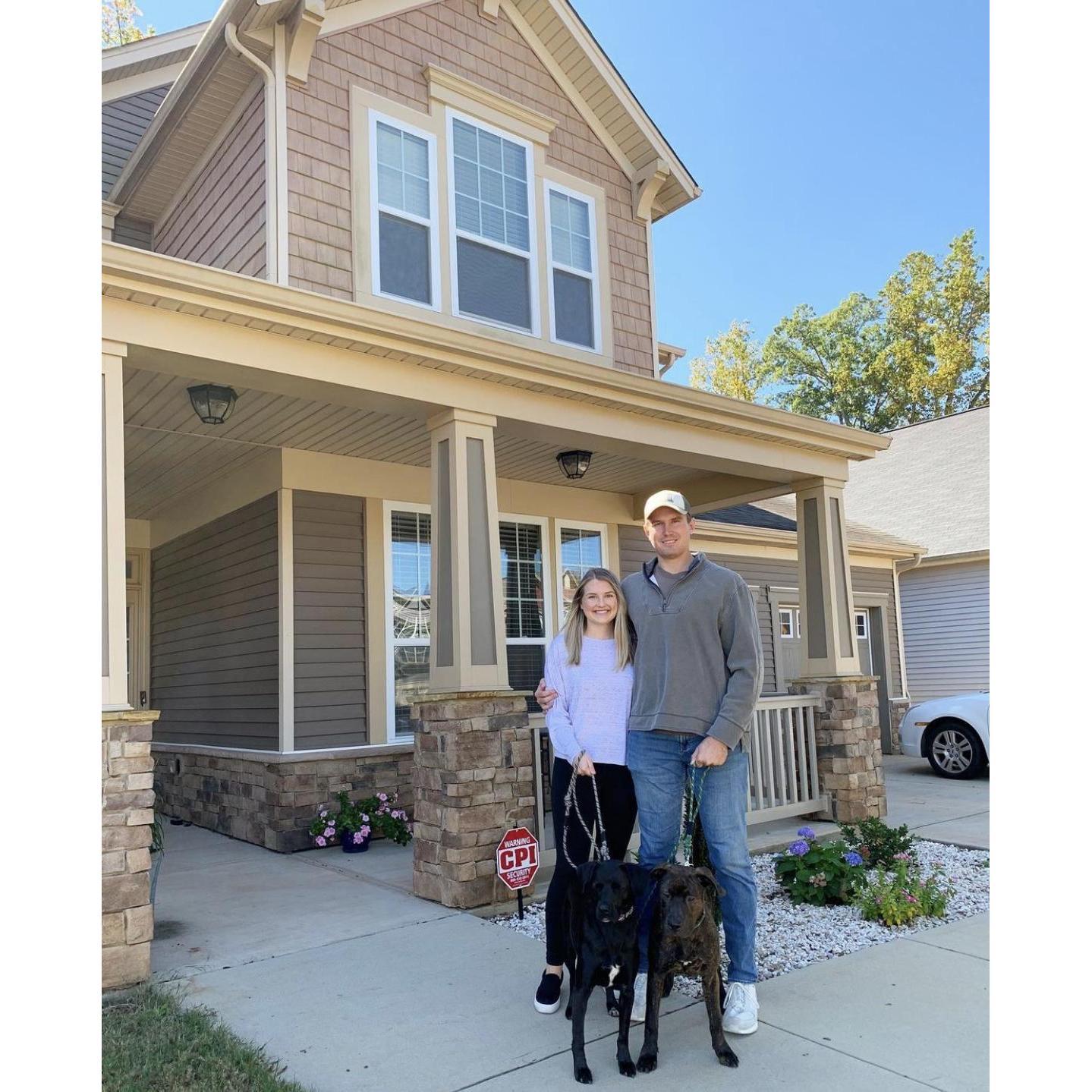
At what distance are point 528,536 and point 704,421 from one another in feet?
7.66

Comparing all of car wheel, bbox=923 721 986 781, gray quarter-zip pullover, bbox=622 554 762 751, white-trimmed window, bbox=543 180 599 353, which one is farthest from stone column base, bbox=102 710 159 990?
car wheel, bbox=923 721 986 781

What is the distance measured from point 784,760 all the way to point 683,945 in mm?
4284

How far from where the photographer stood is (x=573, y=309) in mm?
6945

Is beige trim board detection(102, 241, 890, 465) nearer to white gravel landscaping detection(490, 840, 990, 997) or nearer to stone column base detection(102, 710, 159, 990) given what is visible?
stone column base detection(102, 710, 159, 990)

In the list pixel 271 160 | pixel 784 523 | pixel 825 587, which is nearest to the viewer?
pixel 271 160

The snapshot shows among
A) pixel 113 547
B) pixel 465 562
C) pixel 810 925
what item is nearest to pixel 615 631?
pixel 465 562

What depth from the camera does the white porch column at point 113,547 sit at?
383cm

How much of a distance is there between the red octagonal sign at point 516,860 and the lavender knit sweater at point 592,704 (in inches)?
51.4

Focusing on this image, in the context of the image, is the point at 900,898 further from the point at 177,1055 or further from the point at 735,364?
the point at 735,364

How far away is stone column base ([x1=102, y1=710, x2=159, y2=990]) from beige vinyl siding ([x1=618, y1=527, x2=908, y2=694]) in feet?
18.2
